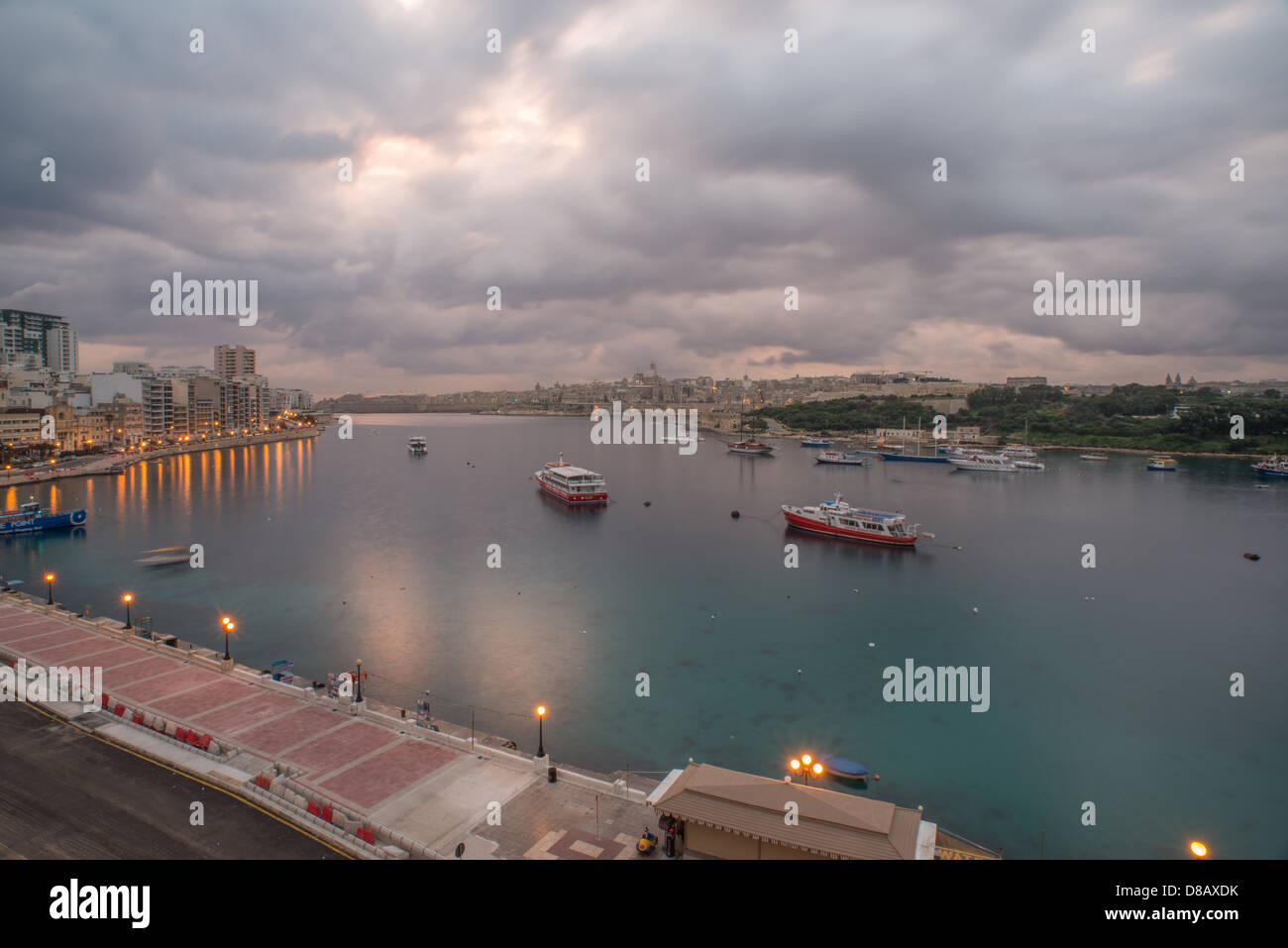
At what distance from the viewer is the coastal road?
7.20 meters

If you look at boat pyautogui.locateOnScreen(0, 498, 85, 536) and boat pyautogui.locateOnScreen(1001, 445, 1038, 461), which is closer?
boat pyautogui.locateOnScreen(0, 498, 85, 536)

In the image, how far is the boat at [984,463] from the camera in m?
57.7

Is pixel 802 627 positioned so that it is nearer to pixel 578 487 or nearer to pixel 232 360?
pixel 578 487

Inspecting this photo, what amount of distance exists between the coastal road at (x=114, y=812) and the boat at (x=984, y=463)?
5919 cm

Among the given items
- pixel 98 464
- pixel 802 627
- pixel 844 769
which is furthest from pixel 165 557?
pixel 98 464

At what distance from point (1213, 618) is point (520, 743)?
20.6 meters

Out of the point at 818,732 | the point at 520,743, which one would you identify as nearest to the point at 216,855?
the point at 520,743

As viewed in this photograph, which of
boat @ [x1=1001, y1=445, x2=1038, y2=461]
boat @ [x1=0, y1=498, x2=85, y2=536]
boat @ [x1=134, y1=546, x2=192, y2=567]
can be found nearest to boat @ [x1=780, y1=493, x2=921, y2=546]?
boat @ [x1=134, y1=546, x2=192, y2=567]

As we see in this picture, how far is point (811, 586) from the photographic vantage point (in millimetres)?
23719

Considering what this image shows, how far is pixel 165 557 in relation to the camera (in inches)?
1012

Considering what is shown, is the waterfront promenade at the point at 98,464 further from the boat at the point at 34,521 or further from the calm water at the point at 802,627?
the boat at the point at 34,521

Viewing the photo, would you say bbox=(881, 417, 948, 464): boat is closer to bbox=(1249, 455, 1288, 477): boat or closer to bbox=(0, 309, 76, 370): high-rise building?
bbox=(1249, 455, 1288, 477): boat

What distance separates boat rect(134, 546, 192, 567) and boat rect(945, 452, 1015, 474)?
5546 centimetres
